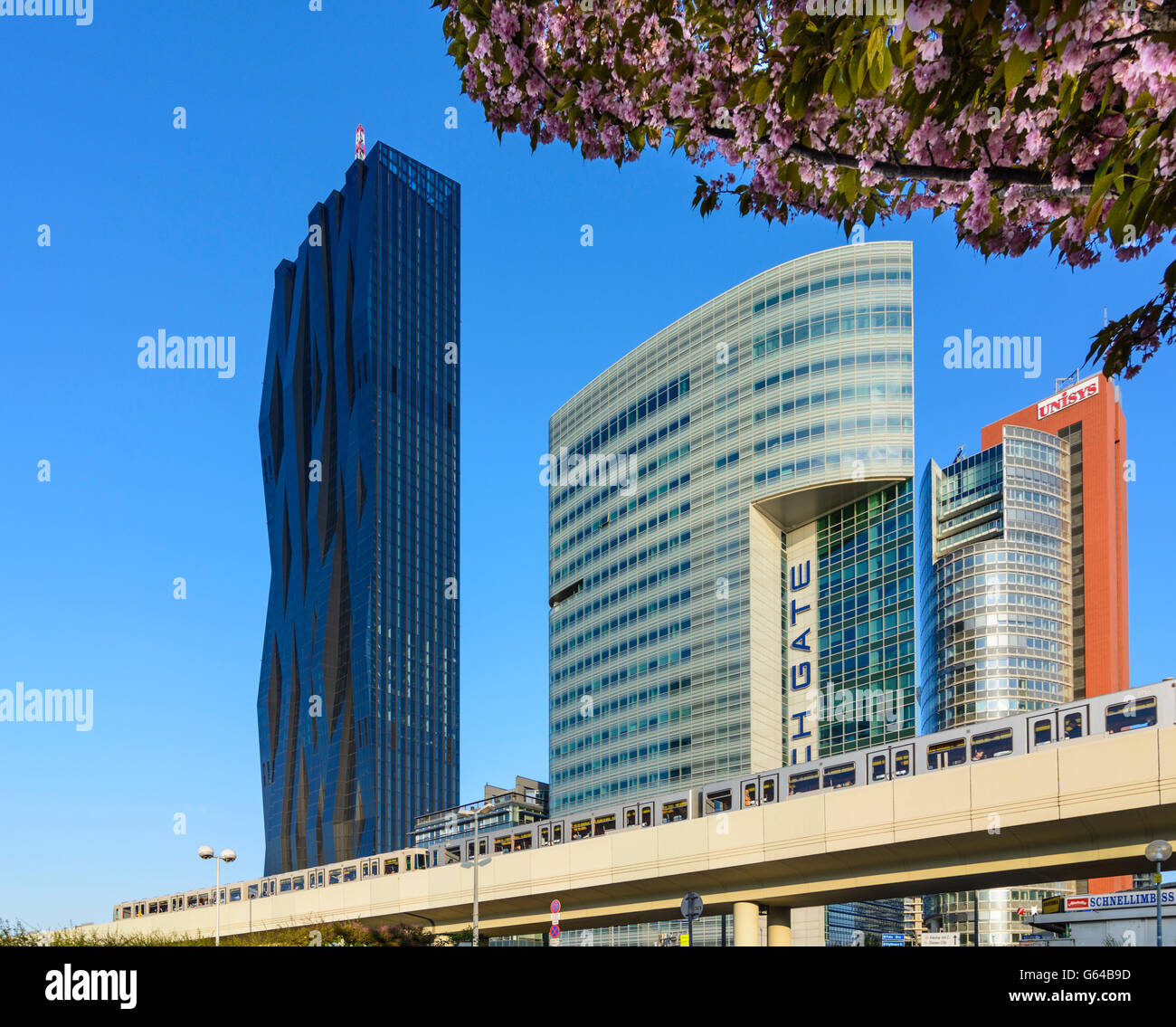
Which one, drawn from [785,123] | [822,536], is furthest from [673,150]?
[822,536]

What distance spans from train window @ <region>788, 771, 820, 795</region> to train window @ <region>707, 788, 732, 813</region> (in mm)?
3764

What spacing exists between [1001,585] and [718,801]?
134 metres

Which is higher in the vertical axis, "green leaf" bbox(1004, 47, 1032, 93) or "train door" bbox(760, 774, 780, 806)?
"green leaf" bbox(1004, 47, 1032, 93)

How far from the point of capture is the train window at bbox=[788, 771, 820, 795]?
4278cm

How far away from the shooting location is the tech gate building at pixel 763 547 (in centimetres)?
11556

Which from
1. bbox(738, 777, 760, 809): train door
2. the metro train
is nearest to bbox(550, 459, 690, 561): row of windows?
the metro train

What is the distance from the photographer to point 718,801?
46781 millimetres

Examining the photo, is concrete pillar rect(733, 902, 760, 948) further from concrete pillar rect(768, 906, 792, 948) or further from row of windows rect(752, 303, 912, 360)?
row of windows rect(752, 303, 912, 360)

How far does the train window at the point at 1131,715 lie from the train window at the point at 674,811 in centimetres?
2062

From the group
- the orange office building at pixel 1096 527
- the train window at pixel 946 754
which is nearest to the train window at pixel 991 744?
the train window at pixel 946 754

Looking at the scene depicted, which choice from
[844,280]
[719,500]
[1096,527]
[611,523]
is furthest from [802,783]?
[1096,527]

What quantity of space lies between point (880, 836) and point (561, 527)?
12024 cm

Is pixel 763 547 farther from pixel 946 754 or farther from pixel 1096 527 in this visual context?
pixel 946 754

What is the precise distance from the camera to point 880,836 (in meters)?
36.1
